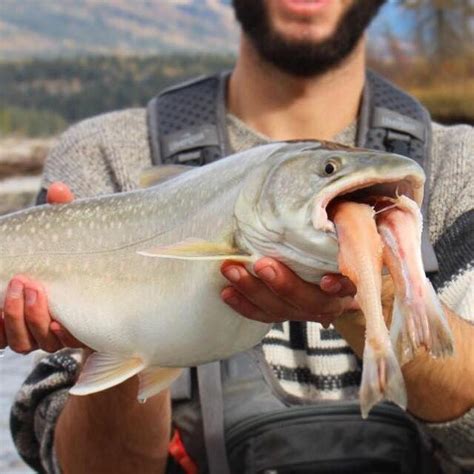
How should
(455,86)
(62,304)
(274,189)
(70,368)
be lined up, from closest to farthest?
(274,189), (62,304), (70,368), (455,86)

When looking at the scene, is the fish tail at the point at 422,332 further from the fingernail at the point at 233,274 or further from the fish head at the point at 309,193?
the fingernail at the point at 233,274

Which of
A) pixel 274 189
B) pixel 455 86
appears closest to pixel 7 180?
pixel 455 86

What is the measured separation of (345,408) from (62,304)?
Answer: 0.96 m

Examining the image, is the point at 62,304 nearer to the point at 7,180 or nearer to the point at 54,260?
the point at 54,260

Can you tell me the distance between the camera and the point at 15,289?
8.06 ft

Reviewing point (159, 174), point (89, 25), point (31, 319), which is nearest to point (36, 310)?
point (31, 319)

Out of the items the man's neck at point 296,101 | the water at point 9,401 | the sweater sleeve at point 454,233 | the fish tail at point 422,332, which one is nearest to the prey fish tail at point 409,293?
the fish tail at point 422,332

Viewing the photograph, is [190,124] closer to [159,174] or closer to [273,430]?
[159,174]

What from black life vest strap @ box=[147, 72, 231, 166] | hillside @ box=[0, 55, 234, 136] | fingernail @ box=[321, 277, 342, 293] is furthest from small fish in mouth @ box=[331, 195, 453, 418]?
hillside @ box=[0, 55, 234, 136]

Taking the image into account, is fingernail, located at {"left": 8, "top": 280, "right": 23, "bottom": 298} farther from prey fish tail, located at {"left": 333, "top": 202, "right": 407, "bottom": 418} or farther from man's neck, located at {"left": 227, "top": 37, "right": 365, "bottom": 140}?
man's neck, located at {"left": 227, "top": 37, "right": 365, "bottom": 140}

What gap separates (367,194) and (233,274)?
34 cm

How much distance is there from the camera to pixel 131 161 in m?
3.38

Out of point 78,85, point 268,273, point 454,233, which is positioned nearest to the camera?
point 268,273

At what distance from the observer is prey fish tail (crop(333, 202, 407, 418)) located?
1.65 meters
